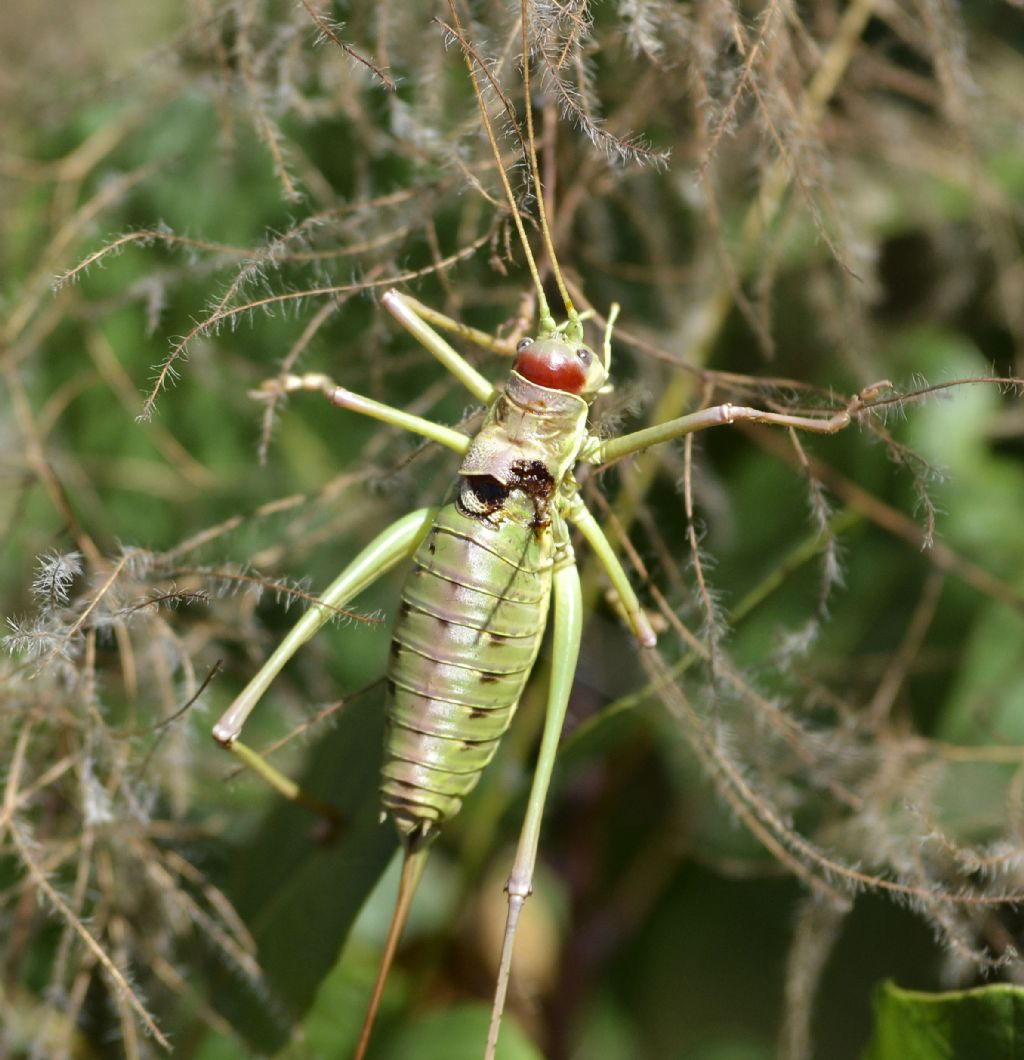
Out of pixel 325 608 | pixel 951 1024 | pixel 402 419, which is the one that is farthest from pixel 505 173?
pixel 951 1024

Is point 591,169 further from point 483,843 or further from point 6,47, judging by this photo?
point 6,47

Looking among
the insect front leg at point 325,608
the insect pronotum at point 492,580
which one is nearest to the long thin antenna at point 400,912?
the insect pronotum at point 492,580

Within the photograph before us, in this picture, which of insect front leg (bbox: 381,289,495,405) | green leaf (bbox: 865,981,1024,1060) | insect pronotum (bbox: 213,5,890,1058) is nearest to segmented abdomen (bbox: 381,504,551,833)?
insect pronotum (bbox: 213,5,890,1058)

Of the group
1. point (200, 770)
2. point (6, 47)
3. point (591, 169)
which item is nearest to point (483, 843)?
point (200, 770)

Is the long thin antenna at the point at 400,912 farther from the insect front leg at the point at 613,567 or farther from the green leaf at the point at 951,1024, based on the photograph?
the green leaf at the point at 951,1024

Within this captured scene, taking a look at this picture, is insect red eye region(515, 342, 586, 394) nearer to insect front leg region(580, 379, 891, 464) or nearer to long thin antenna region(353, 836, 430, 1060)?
insect front leg region(580, 379, 891, 464)

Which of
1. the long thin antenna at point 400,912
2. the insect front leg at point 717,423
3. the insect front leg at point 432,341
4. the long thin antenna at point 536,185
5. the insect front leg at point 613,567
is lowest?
the long thin antenna at point 400,912

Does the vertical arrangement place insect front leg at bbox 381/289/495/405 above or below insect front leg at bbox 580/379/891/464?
above
